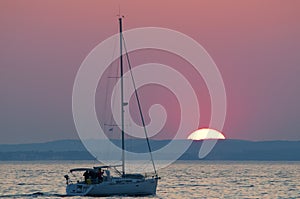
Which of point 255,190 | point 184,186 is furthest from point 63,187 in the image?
point 255,190

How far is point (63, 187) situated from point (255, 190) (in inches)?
861

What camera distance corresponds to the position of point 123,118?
85250 mm

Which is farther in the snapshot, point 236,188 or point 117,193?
point 236,188

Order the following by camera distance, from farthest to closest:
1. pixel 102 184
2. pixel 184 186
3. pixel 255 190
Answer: pixel 184 186 < pixel 255 190 < pixel 102 184

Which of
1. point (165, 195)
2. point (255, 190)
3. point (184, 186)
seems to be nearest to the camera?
point (165, 195)

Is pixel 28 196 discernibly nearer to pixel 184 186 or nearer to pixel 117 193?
pixel 117 193

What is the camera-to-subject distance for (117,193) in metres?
83.6

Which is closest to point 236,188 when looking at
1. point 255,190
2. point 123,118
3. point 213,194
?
point 255,190

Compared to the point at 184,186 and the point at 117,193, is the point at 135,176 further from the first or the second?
the point at 184,186

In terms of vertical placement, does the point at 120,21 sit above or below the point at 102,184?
above

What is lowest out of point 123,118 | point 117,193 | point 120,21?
point 117,193

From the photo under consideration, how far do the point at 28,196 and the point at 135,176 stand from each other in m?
10.7

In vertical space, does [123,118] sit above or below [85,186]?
above

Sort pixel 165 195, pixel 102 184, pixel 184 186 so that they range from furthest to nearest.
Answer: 1. pixel 184 186
2. pixel 165 195
3. pixel 102 184
